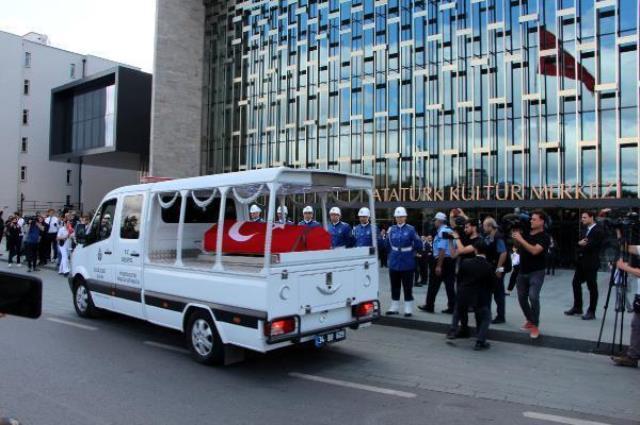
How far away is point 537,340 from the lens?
7277 millimetres

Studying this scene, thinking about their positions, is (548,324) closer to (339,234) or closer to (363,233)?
(363,233)

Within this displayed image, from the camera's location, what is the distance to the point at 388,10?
87.5ft

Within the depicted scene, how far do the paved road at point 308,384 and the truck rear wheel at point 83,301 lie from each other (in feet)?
2.68

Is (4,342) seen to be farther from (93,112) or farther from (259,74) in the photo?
(93,112)

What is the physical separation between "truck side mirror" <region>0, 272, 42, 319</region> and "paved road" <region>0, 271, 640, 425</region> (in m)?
2.90

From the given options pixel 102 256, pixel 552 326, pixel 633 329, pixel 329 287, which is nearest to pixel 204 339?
pixel 329 287

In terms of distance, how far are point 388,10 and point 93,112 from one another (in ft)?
76.3

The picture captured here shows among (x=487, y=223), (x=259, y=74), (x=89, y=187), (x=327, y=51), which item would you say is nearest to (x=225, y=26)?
(x=259, y=74)

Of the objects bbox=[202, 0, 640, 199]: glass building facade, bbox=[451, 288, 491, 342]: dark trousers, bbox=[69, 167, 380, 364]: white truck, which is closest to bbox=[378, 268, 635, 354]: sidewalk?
bbox=[451, 288, 491, 342]: dark trousers

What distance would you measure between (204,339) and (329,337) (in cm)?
144

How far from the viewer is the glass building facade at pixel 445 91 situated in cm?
2042

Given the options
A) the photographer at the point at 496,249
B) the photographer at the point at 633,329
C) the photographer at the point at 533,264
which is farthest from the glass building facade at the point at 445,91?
the photographer at the point at 633,329

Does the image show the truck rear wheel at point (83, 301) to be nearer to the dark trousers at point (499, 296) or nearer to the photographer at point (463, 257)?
the photographer at point (463, 257)

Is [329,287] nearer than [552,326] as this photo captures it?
Yes
